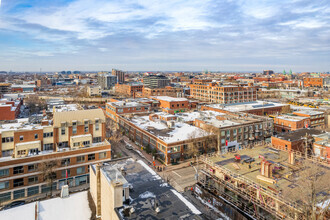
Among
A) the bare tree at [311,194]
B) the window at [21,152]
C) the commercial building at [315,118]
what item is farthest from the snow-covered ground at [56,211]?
the commercial building at [315,118]

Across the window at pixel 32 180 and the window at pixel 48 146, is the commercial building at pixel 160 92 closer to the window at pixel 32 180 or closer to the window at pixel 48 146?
the window at pixel 48 146

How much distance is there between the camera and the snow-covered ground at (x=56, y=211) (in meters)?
21.7

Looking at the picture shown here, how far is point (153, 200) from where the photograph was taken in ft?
67.0

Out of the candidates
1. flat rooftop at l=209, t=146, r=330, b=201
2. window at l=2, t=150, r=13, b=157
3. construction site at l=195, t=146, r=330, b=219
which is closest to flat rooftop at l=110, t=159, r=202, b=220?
construction site at l=195, t=146, r=330, b=219

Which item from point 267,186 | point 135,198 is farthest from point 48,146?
point 267,186

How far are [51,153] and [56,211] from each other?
16936mm

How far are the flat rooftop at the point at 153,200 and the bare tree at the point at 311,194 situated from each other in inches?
378

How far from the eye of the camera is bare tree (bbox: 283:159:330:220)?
737 inches

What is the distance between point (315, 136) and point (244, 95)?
278 ft

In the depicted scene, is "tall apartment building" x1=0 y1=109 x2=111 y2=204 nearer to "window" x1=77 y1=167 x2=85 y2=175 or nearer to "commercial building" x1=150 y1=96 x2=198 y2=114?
"window" x1=77 y1=167 x2=85 y2=175

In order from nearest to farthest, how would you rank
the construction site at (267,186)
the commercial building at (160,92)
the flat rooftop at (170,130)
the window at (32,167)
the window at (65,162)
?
the construction site at (267,186)
the window at (32,167)
the window at (65,162)
the flat rooftop at (170,130)
the commercial building at (160,92)

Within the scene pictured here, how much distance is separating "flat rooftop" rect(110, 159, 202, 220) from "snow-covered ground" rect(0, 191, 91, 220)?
227 inches

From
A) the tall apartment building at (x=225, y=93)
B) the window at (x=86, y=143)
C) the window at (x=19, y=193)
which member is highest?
the tall apartment building at (x=225, y=93)

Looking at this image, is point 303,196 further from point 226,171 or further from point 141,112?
point 141,112
